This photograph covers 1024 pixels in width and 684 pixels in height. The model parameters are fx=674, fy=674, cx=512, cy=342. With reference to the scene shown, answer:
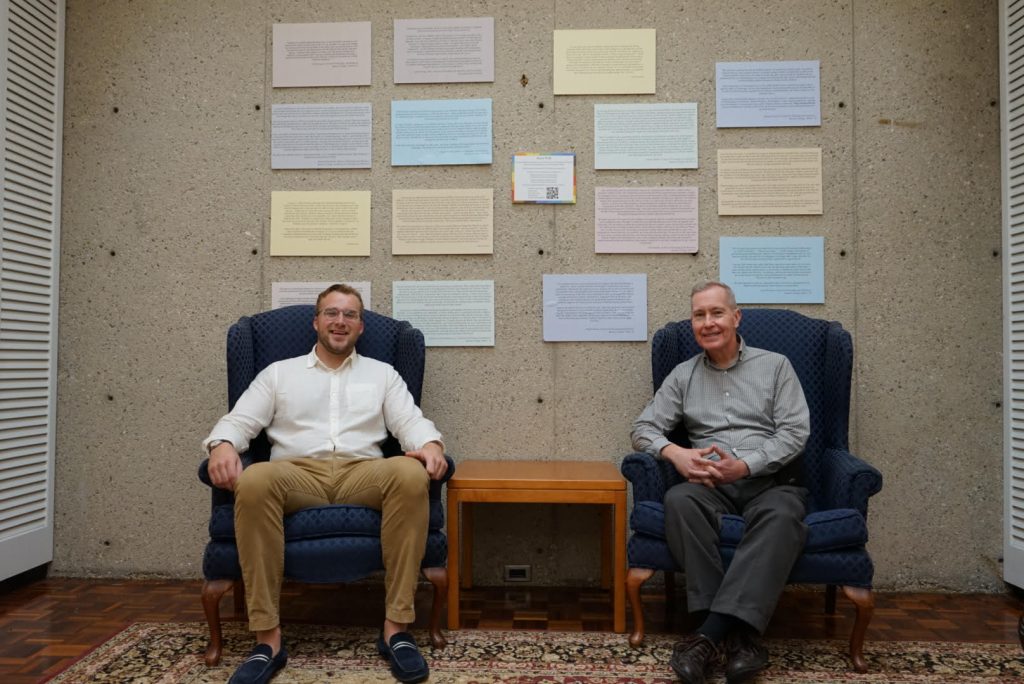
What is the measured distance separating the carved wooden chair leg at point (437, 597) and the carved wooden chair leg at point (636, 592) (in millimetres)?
631

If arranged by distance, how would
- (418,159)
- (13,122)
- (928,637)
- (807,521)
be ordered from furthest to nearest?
1. (418,159)
2. (13,122)
3. (928,637)
4. (807,521)

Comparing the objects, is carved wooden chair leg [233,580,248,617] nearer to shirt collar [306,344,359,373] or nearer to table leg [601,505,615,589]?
shirt collar [306,344,359,373]

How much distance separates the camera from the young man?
205 cm

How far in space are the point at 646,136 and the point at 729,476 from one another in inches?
61.1

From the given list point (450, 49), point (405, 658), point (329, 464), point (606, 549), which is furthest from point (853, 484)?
point (450, 49)

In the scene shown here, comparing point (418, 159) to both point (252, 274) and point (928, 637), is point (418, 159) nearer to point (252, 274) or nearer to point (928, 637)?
point (252, 274)

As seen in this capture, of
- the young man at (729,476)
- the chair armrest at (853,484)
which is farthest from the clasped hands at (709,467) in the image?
the chair armrest at (853,484)

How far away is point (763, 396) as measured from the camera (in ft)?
8.09

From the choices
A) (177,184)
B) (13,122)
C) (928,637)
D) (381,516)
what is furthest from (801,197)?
(13,122)

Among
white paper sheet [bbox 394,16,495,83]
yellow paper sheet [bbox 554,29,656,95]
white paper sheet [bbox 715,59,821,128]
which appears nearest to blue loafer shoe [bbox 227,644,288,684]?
white paper sheet [bbox 394,16,495,83]

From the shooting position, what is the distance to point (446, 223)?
9.99 ft

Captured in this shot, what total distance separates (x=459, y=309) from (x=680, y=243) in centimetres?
103

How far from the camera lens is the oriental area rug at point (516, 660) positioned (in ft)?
6.82

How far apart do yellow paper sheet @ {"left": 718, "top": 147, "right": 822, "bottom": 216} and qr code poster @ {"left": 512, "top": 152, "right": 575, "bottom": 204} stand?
0.67 meters
